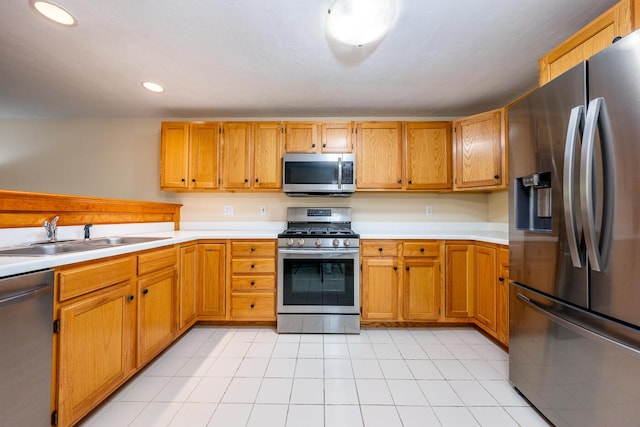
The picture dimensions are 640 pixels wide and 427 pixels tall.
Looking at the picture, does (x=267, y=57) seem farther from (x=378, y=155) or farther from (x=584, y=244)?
(x=584, y=244)

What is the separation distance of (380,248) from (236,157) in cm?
173

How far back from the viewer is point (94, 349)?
1.31 m

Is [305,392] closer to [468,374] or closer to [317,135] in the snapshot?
[468,374]

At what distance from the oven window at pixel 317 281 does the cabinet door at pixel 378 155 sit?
2.85 ft

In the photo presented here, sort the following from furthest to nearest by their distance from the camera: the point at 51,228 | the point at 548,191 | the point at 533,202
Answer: the point at 51,228 → the point at 533,202 → the point at 548,191

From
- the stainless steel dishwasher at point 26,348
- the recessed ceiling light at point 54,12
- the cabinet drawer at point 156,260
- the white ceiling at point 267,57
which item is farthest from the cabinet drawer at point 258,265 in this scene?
the recessed ceiling light at point 54,12

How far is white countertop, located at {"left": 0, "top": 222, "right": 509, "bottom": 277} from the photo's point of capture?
1091mm

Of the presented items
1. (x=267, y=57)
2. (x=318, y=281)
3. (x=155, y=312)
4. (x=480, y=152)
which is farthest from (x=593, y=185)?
(x=155, y=312)

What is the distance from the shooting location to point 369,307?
2404mm

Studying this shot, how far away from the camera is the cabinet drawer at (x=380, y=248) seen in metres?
2.42

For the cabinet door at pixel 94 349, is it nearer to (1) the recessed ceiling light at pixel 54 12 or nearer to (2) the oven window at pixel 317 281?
(2) the oven window at pixel 317 281

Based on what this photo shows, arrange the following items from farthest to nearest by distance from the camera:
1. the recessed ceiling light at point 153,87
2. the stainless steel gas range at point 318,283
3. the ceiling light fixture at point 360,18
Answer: the stainless steel gas range at point 318,283
the recessed ceiling light at point 153,87
the ceiling light fixture at point 360,18

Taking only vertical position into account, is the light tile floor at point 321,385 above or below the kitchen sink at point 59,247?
below

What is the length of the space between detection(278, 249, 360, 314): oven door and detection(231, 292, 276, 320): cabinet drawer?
0.37ft
